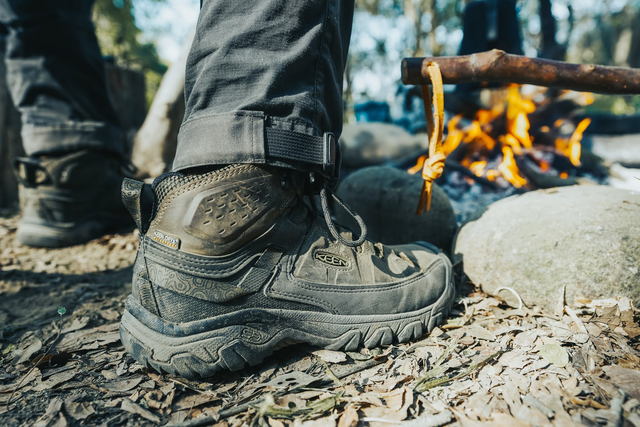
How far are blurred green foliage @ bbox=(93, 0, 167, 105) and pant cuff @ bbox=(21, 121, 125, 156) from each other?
43.1 ft

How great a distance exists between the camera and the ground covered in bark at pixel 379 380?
3.45 ft

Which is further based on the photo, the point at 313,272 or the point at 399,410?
the point at 313,272

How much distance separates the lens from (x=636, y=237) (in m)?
1.55

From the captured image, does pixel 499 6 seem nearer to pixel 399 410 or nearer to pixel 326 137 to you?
pixel 326 137

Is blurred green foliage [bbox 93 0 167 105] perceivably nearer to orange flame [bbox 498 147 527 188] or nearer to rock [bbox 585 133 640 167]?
orange flame [bbox 498 147 527 188]

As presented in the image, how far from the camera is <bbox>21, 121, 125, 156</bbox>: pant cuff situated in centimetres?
257

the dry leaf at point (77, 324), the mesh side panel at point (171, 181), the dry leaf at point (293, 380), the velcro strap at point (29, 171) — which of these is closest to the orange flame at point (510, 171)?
the dry leaf at point (293, 380)

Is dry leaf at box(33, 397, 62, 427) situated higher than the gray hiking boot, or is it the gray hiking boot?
the gray hiking boot

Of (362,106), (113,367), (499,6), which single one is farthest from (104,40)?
(113,367)

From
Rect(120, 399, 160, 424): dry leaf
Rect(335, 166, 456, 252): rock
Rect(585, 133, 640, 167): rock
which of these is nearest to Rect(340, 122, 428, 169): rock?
Rect(335, 166, 456, 252): rock

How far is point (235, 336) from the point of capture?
1237mm

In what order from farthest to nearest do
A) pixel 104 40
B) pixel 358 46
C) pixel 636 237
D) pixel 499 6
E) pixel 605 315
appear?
pixel 358 46 → pixel 104 40 → pixel 499 6 → pixel 636 237 → pixel 605 315

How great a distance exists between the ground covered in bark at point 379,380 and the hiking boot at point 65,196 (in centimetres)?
123

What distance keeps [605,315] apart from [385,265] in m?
0.89
